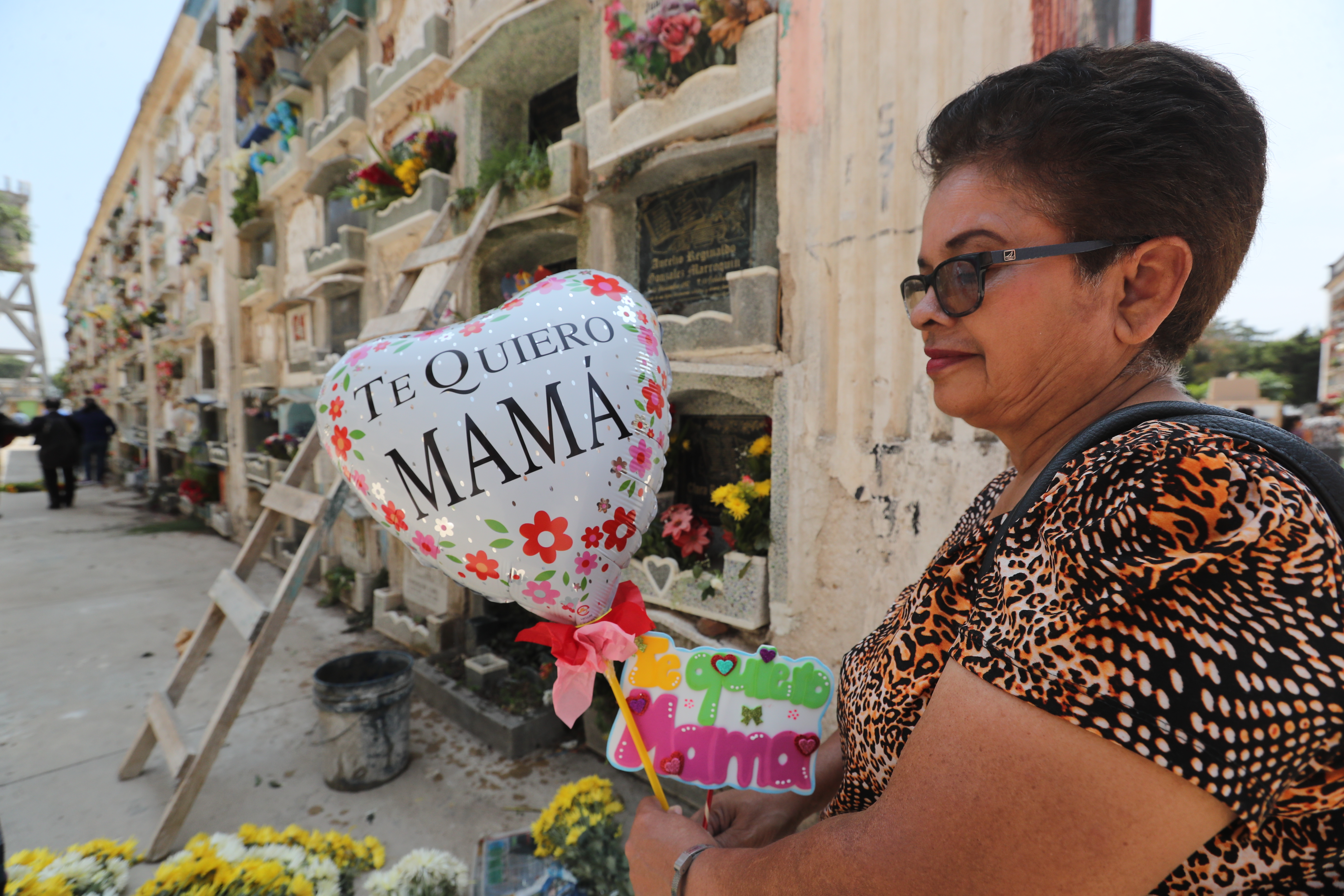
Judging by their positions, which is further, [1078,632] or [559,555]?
[559,555]

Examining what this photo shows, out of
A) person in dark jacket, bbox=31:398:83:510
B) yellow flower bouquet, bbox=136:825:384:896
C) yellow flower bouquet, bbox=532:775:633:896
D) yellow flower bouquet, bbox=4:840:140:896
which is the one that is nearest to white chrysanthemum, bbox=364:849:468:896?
yellow flower bouquet, bbox=136:825:384:896

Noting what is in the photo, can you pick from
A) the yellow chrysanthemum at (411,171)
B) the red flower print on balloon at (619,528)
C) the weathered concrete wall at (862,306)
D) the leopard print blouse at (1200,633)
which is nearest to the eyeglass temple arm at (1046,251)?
the leopard print blouse at (1200,633)

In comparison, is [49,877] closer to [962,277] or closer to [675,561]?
[962,277]

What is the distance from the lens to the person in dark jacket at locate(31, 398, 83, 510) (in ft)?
38.8

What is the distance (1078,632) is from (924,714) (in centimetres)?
18

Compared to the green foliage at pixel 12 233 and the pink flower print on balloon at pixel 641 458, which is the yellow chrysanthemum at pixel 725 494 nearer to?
the pink flower print on balloon at pixel 641 458

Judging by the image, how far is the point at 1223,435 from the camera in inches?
22.9

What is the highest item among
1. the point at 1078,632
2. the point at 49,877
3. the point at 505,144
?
the point at 505,144

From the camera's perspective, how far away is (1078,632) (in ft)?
1.79

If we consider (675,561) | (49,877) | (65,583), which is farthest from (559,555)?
(65,583)

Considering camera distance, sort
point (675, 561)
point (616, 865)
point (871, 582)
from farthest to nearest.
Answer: point (675, 561), point (871, 582), point (616, 865)

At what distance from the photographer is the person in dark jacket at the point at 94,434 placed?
14750 millimetres

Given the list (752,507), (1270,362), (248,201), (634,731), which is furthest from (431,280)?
(1270,362)

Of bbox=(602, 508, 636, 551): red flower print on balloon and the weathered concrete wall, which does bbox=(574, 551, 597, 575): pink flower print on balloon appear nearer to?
bbox=(602, 508, 636, 551): red flower print on balloon
